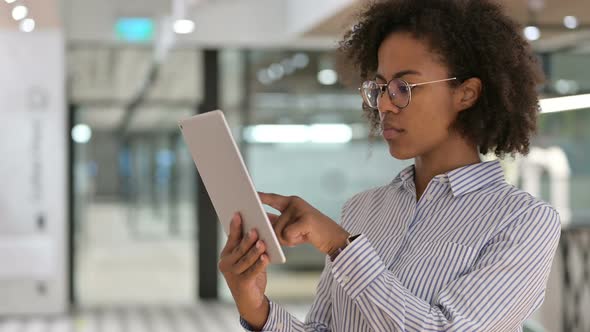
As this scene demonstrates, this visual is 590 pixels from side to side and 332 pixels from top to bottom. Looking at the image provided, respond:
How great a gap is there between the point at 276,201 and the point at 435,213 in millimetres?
390

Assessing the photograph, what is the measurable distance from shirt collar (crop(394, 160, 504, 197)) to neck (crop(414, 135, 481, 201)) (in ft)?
0.10

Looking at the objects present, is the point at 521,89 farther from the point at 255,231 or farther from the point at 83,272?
the point at 83,272

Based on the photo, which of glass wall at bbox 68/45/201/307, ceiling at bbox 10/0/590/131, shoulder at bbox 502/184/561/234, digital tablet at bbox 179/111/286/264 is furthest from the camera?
glass wall at bbox 68/45/201/307

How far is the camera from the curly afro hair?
5.63ft

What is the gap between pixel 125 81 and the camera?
9680 mm

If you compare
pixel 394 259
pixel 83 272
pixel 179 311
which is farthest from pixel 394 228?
pixel 83 272

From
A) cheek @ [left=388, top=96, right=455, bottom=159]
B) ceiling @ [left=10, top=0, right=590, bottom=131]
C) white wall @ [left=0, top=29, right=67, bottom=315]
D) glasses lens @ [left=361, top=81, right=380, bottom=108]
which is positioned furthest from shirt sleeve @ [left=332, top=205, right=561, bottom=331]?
white wall @ [left=0, top=29, right=67, bottom=315]

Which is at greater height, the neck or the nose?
the nose

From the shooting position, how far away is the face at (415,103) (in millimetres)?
1640

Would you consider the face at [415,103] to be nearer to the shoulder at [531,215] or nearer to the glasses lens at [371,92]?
the glasses lens at [371,92]

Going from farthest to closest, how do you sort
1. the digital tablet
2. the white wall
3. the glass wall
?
the glass wall → the white wall → the digital tablet

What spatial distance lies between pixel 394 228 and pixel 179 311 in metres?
7.92

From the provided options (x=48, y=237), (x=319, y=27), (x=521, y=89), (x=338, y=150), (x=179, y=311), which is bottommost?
(x=179, y=311)

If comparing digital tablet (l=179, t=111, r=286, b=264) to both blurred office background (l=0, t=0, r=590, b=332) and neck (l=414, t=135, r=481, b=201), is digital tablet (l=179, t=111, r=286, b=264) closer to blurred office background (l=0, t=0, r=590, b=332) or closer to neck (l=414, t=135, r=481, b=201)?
neck (l=414, t=135, r=481, b=201)
